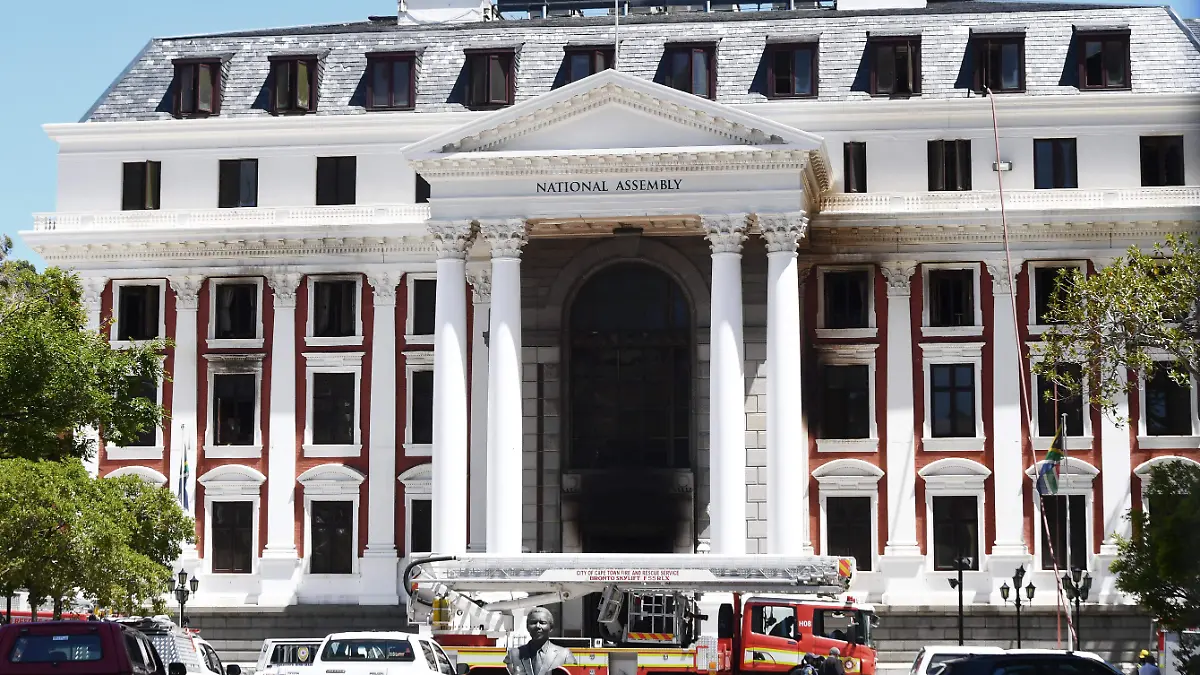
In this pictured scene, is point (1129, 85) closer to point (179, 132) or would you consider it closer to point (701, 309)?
point (701, 309)

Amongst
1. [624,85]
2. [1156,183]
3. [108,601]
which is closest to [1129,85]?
[1156,183]

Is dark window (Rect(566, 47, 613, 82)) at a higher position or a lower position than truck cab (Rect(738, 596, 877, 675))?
higher

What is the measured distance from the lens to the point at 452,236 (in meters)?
59.6

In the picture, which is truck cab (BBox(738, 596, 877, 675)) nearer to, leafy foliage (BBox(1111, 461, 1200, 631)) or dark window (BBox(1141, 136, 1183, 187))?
leafy foliage (BBox(1111, 461, 1200, 631))

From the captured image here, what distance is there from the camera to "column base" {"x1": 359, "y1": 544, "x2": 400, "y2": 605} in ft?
211

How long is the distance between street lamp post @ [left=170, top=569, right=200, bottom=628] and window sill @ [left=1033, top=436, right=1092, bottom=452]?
27577mm

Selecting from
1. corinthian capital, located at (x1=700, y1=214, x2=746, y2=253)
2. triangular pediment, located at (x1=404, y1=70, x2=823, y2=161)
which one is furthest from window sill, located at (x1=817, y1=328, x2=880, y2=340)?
triangular pediment, located at (x1=404, y1=70, x2=823, y2=161)

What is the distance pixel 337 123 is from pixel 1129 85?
89.3 feet

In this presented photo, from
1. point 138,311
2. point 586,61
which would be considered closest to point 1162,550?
point 586,61

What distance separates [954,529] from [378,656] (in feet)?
113

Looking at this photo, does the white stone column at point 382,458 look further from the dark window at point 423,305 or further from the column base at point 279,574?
the column base at point 279,574

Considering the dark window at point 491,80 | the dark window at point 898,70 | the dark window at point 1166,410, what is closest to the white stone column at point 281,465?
the dark window at point 491,80

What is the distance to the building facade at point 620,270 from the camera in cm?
5944

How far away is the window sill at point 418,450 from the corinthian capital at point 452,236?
8086mm
